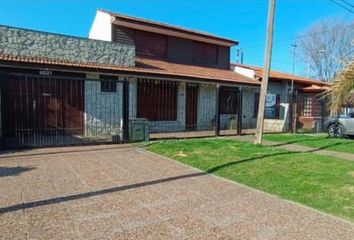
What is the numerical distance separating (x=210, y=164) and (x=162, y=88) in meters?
8.73

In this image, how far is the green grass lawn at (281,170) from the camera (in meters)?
5.31

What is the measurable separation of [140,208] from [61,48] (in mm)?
10144

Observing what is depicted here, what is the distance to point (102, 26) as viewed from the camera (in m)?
17.5

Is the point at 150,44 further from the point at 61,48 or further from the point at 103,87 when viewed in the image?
the point at 61,48

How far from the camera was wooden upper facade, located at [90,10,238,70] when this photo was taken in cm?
1675

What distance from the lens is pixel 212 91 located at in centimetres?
1798

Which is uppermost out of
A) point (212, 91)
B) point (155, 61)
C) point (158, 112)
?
point (155, 61)

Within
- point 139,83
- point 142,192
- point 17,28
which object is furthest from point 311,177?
point 17,28

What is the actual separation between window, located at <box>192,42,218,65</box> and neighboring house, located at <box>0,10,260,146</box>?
860mm

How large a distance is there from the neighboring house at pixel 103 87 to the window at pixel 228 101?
6 centimetres

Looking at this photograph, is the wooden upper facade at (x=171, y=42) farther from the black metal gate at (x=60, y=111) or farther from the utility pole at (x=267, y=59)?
the utility pole at (x=267, y=59)

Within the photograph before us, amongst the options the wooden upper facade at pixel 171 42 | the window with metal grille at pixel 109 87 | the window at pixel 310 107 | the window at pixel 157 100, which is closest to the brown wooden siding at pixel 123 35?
the wooden upper facade at pixel 171 42

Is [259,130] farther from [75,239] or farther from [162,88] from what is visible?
[75,239]

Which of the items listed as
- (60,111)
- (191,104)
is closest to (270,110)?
(191,104)
